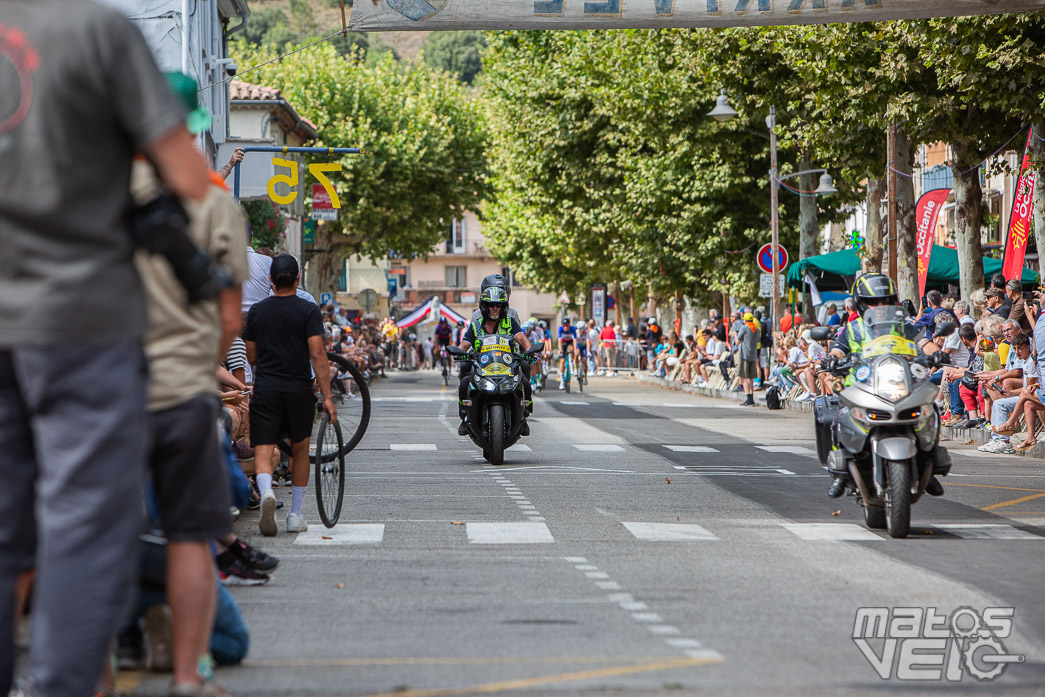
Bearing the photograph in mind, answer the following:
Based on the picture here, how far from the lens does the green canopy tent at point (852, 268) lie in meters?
33.1

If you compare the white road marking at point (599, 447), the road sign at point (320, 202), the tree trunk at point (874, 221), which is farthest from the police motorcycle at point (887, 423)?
the road sign at point (320, 202)

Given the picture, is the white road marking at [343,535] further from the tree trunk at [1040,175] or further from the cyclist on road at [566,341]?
the cyclist on road at [566,341]

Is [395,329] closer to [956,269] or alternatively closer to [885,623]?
[956,269]

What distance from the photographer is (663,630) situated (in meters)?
6.44

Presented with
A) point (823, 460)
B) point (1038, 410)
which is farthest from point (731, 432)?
point (823, 460)

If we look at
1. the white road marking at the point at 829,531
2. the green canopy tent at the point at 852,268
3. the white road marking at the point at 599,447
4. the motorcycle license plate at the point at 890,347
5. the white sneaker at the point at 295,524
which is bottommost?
the white road marking at the point at 599,447

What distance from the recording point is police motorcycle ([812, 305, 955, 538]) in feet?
32.1

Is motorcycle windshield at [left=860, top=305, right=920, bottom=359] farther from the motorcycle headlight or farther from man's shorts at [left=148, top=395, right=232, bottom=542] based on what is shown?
man's shorts at [left=148, top=395, right=232, bottom=542]

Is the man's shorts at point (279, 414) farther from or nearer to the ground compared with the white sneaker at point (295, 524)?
farther from the ground

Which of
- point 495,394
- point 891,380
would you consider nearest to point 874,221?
point 495,394

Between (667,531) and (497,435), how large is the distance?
5820mm

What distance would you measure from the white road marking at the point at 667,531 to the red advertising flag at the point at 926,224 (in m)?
18.2

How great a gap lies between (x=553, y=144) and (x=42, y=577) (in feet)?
149

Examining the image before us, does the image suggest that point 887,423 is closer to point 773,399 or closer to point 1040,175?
point 1040,175
